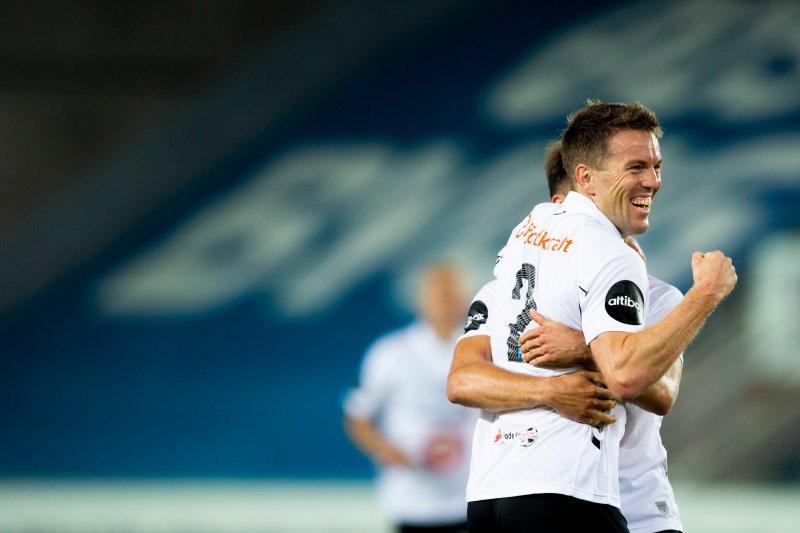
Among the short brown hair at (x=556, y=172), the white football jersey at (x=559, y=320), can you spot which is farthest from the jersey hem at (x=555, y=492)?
the short brown hair at (x=556, y=172)

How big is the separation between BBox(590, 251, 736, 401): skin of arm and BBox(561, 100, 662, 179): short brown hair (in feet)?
1.64

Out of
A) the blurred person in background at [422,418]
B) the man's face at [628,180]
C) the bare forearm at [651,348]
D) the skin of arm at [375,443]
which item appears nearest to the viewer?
the bare forearm at [651,348]

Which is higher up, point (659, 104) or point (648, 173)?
point (659, 104)

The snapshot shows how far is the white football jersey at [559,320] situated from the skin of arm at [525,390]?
0.13 ft

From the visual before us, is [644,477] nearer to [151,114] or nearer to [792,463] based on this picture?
[792,463]

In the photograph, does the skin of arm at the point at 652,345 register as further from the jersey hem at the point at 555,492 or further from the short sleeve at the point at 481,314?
the short sleeve at the point at 481,314

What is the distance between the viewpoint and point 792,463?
7742 mm

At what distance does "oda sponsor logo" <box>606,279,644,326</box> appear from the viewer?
2598 millimetres

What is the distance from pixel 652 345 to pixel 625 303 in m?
0.13

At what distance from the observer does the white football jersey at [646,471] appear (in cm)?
295

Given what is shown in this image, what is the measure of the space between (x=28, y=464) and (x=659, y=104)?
18.4 ft

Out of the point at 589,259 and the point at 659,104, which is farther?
the point at 659,104

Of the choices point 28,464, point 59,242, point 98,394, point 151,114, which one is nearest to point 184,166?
point 151,114

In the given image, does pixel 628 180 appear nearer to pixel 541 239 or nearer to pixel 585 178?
pixel 585 178
